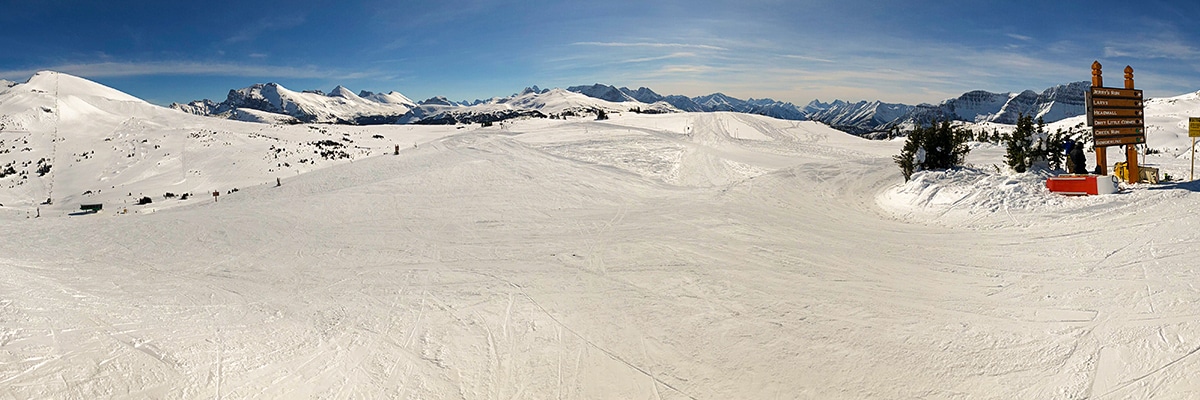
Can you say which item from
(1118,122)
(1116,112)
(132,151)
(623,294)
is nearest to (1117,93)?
(1116,112)

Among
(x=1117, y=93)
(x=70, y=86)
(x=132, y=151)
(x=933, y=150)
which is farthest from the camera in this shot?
(x=70, y=86)

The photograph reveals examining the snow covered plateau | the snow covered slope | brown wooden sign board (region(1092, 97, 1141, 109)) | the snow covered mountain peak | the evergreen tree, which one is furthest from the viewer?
the snow covered mountain peak

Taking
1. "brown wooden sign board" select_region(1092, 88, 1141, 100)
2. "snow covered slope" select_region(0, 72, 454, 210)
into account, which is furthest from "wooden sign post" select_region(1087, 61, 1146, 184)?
"snow covered slope" select_region(0, 72, 454, 210)

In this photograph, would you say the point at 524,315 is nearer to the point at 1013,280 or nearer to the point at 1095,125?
the point at 1013,280

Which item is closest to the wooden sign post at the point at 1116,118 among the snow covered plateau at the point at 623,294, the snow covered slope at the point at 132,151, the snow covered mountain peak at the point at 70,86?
the snow covered plateau at the point at 623,294

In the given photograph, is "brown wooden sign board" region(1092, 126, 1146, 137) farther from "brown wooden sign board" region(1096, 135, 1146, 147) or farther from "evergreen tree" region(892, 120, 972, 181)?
"evergreen tree" region(892, 120, 972, 181)

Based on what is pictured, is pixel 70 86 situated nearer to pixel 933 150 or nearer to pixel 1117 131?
pixel 933 150

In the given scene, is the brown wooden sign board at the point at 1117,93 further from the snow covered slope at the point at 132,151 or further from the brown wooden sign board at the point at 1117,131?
the snow covered slope at the point at 132,151
